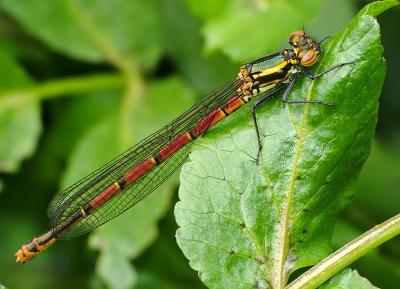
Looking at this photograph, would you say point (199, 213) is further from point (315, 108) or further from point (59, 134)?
point (59, 134)

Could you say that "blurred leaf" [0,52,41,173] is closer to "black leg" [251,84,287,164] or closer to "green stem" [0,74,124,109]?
"green stem" [0,74,124,109]

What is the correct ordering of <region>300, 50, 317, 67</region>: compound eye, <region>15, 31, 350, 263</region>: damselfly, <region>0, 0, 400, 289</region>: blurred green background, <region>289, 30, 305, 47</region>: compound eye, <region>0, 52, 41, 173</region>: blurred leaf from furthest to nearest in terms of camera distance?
<region>0, 52, 41, 173</region>: blurred leaf
<region>0, 0, 400, 289</region>: blurred green background
<region>15, 31, 350, 263</region>: damselfly
<region>289, 30, 305, 47</region>: compound eye
<region>300, 50, 317, 67</region>: compound eye

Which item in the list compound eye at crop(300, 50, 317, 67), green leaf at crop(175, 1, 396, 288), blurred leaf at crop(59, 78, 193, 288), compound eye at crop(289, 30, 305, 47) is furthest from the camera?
blurred leaf at crop(59, 78, 193, 288)

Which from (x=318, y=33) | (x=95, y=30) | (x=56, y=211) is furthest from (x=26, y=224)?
(x=318, y=33)

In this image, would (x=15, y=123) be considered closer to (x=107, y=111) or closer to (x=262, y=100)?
(x=107, y=111)

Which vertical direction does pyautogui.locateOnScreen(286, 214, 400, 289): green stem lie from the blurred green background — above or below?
below

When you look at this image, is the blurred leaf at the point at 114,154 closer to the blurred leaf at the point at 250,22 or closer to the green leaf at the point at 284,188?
the blurred leaf at the point at 250,22

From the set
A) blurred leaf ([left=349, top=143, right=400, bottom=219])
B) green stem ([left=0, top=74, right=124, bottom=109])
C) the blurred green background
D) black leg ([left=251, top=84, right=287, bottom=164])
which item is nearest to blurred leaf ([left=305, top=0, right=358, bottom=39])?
the blurred green background
